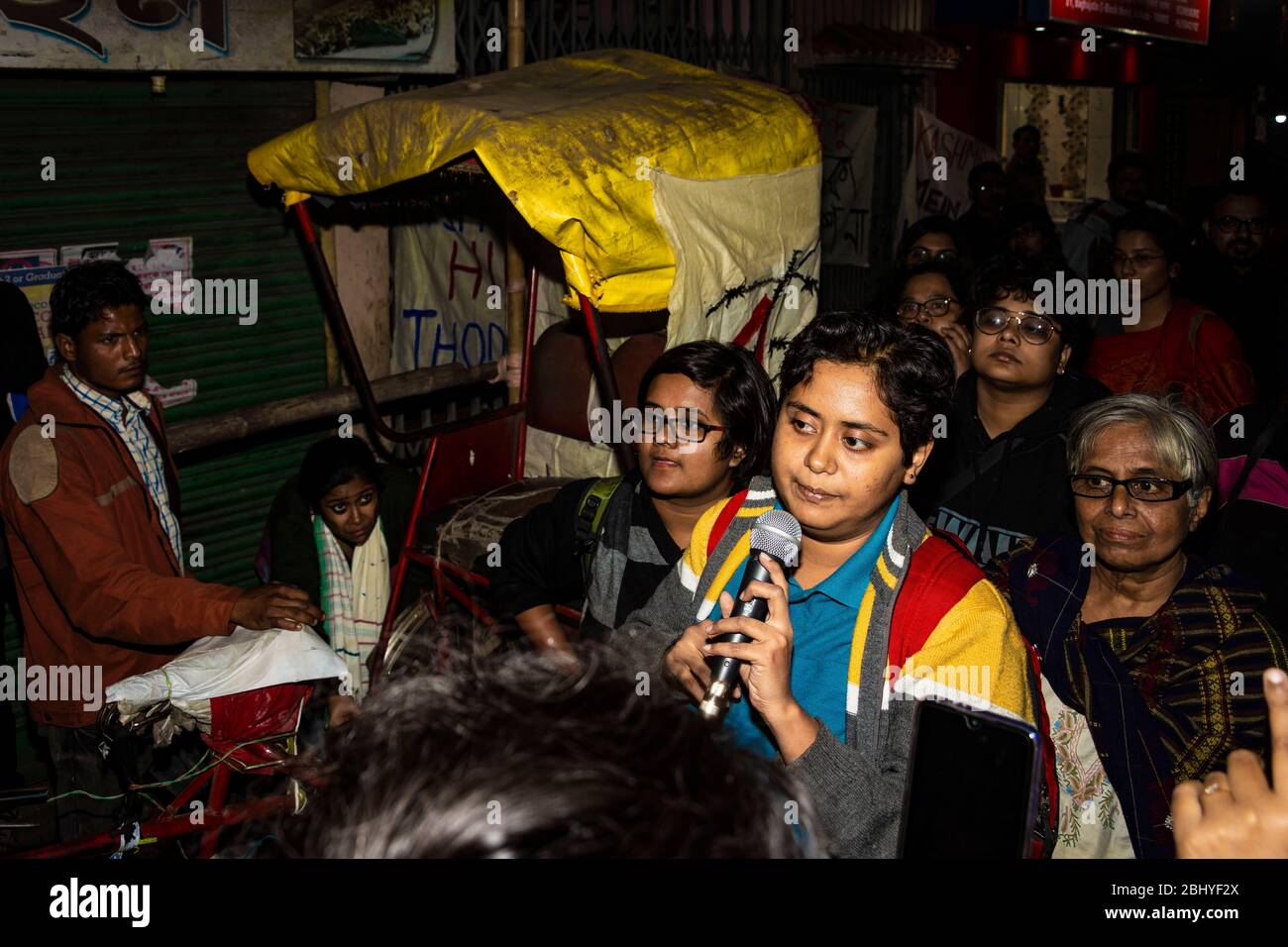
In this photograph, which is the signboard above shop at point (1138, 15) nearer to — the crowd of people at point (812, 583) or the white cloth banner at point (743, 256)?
the crowd of people at point (812, 583)

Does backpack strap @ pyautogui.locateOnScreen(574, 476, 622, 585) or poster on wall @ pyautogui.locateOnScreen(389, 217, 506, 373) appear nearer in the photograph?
backpack strap @ pyautogui.locateOnScreen(574, 476, 622, 585)

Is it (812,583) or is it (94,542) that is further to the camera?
(94,542)

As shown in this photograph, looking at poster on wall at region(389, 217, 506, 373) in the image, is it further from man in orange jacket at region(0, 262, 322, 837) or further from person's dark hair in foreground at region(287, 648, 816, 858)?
person's dark hair in foreground at region(287, 648, 816, 858)

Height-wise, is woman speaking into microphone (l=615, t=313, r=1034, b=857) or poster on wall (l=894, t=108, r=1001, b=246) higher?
poster on wall (l=894, t=108, r=1001, b=246)

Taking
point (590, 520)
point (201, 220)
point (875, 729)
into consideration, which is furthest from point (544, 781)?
point (201, 220)

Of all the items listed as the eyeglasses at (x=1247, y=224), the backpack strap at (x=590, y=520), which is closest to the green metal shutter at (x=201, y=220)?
the backpack strap at (x=590, y=520)

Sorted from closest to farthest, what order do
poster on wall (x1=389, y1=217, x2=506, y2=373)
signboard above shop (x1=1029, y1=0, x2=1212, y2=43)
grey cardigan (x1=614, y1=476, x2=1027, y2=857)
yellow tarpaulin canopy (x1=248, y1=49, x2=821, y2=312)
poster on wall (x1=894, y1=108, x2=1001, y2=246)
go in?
grey cardigan (x1=614, y1=476, x2=1027, y2=857)
yellow tarpaulin canopy (x1=248, y1=49, x2=821, y2=312)
poster on wall (x1=389, y1=217, x2=506, y2=373)
poster on wall (x1=894, y1=108, x2=1001, y2=246)
signboard above shop (x1=1029, y1=0, x2=1212, y2=43)

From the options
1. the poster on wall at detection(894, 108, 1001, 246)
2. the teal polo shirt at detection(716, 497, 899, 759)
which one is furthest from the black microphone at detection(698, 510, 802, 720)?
the poster on wall at detection(894, 108, 1001, 246)

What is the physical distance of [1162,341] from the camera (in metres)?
4.96

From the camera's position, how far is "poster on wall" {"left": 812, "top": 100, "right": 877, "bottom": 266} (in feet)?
35.0

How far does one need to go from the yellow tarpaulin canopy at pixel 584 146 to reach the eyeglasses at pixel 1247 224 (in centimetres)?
307

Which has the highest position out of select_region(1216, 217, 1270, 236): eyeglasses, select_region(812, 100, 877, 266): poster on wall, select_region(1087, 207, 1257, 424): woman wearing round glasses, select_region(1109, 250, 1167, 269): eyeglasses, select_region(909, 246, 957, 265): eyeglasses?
select_region(812, 100, 877, 266): poster on wall

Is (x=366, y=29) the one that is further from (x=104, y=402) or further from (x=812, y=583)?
(x=812, y=583)

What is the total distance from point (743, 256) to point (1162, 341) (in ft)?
6.26
